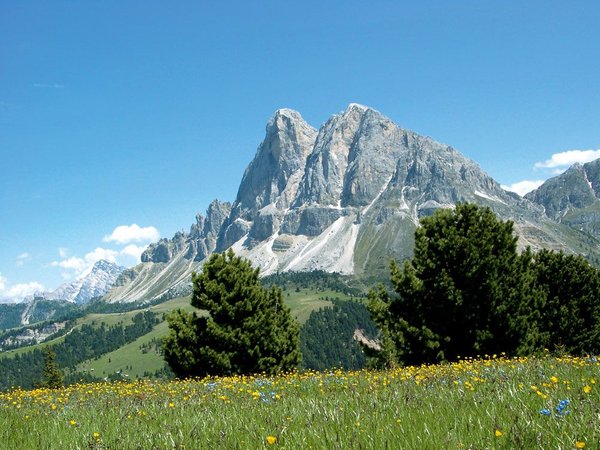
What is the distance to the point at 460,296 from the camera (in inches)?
1040

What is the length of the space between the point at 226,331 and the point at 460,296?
595 inches

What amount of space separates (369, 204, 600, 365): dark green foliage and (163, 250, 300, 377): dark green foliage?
768 cm

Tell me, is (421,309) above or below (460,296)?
below

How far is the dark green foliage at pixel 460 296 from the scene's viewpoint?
87.7 ft

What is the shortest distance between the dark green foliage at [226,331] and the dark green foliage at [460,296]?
7677mm

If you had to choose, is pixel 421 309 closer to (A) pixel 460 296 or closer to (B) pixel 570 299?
(A) pixel 460 296

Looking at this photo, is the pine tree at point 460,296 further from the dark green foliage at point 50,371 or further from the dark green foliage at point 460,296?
the dark green foliage at point 50,371

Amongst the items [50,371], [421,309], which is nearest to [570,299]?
[421,309]

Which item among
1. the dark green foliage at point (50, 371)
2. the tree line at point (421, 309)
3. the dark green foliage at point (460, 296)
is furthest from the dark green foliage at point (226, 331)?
the dark green foliage at point (50, 371)

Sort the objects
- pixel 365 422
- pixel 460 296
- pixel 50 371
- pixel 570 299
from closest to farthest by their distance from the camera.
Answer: pixel 365 422
pixel 460 296
pixel 570 299
pixel 50 371

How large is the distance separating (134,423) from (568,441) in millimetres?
5060

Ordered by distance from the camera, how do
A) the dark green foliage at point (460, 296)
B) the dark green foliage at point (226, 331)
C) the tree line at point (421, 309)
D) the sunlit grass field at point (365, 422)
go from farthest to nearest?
1. the dark green foliage at point (226, 331)
2. the tree line at point (421, 309)
3. the dark green foliage at point (460, 296)
4. the sunlit grass field at point (365, 422)

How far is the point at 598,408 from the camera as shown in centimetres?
437

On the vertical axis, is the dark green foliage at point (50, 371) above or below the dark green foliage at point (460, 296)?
below
